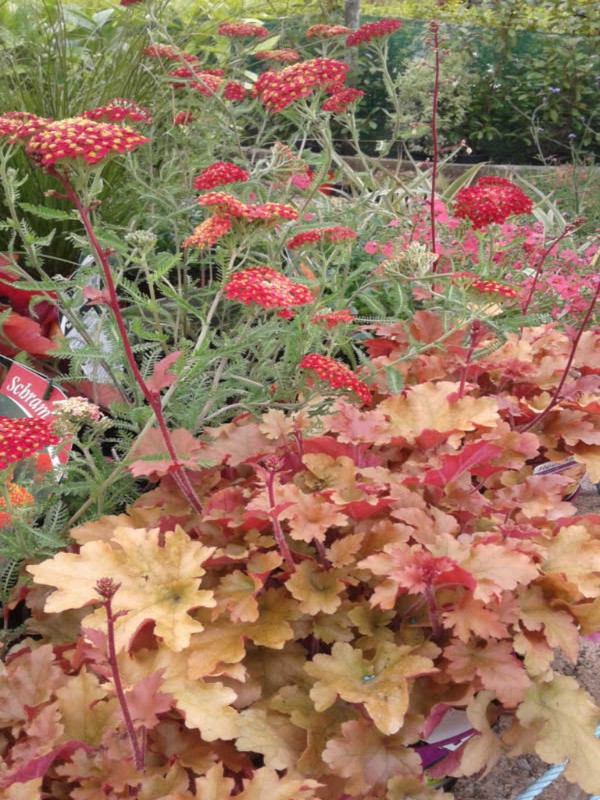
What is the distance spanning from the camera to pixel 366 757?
87 centimetres

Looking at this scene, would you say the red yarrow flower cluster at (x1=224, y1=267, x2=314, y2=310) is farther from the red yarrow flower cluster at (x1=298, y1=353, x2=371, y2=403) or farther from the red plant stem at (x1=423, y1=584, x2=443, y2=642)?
the red plant stem at (x1=423, y1=584, x2=443, y2=642)

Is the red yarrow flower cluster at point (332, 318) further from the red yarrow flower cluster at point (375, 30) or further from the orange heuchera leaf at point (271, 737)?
the red yarrow flower cluster at point (375, 30)

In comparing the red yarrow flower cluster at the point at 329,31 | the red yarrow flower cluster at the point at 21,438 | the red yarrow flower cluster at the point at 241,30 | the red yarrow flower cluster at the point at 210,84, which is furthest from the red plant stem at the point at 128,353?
the red yarrow flower cluster at the point at 329,31

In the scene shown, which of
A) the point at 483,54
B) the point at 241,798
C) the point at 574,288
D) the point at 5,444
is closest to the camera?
the point at 241,798

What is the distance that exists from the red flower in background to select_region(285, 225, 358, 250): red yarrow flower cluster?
281mm

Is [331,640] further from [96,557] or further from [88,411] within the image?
[88,411]

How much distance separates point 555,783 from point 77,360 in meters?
0.93

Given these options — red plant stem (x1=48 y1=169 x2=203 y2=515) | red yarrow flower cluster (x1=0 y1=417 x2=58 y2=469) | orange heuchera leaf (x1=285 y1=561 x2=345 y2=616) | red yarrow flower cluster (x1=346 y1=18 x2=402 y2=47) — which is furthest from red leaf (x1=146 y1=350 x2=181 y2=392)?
red yarrow flower cluster (x1=346 y1=18 x2=402 y2=47)

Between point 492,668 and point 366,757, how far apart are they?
0.17 meters

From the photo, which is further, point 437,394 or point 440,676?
point 437,394

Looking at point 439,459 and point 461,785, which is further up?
point 439,459

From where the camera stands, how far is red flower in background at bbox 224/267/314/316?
3.52 ft

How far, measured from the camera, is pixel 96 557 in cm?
100

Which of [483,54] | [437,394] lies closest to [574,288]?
[437,394]
